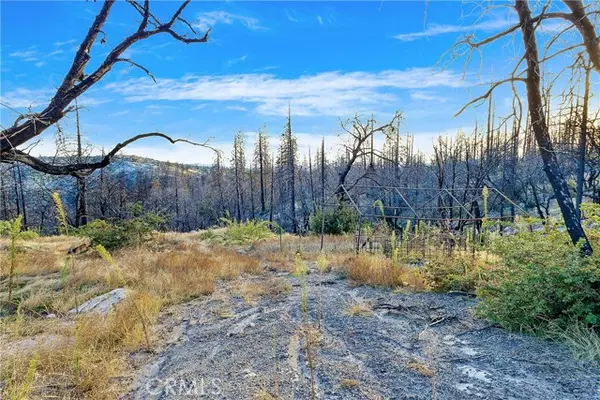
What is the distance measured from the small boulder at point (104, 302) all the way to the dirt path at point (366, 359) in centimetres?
97

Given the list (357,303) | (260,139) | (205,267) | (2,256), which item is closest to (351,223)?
(205,267)

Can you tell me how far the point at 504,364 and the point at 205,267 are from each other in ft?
17.1

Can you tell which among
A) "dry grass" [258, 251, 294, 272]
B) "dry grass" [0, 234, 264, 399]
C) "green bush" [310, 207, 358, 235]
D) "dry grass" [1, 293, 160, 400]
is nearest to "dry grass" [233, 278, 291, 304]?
"dry grass" [0, 234, 264, 399]

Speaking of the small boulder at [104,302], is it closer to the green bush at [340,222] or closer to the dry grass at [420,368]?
the dry grass at [420,368]

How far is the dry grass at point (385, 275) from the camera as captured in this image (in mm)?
5204

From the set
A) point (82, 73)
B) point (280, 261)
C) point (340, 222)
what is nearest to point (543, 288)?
point (280, 261)

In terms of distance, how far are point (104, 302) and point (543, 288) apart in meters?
5.15

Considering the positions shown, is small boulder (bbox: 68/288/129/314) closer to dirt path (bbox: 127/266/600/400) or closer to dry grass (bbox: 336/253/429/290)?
dirt path (bbox: 127/266/600/400)

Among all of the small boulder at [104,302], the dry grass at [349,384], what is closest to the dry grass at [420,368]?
the dry grass at [349,384]

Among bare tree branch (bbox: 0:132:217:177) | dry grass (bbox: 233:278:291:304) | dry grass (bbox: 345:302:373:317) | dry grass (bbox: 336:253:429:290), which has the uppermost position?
bare tree branch (bbox: 0:132:217:177)

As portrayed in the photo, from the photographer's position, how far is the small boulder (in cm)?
421

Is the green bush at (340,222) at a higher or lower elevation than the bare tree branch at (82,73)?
lower

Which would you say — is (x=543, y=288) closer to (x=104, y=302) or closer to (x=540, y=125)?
Answer: (x=540, y=125)

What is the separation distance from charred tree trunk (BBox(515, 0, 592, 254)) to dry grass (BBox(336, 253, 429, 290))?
2.19m
